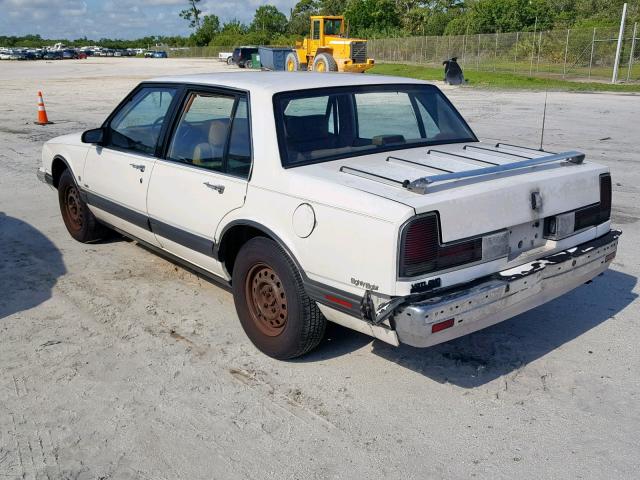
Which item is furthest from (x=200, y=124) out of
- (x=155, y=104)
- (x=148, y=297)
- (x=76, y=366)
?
(x=76, y=366)

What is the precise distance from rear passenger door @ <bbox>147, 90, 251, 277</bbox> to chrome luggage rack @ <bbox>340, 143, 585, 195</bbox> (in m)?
0.81

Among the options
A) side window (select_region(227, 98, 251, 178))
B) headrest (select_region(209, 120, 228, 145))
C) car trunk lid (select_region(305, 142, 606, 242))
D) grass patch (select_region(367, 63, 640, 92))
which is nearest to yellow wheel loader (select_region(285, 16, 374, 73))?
grass patch (select_region(367, 63, 640, 92))

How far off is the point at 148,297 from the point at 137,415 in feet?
5.63

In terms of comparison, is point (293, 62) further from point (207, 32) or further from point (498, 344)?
point (207, 32)

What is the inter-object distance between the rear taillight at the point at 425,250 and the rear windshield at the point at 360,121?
3.29ft

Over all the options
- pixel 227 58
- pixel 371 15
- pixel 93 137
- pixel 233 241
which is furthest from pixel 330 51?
pixel 371 15

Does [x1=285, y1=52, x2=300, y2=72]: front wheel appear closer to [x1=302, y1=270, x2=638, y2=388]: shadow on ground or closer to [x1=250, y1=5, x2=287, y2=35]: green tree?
[x1=302, y1=270, x2=638, y2=388]: shadow on ground

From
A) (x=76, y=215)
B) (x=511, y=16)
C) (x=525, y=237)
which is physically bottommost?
(x=76, y=215)

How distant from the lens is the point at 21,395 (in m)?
3.58

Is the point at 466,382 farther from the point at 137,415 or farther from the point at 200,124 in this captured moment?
the point at 200,124

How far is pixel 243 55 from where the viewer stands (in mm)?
54156

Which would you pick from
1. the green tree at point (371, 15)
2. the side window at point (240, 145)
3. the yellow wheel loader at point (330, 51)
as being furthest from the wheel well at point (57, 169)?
the green tree at point (371, 15)

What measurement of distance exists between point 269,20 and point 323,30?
256 ft

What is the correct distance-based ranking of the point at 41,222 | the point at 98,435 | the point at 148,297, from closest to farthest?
the point at 98,435, the point at 148,297, the point at 41,222
